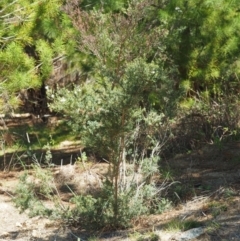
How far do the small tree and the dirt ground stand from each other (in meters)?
0.53

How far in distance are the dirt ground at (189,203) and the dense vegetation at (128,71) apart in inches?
9.8

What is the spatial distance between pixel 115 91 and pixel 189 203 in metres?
1.79

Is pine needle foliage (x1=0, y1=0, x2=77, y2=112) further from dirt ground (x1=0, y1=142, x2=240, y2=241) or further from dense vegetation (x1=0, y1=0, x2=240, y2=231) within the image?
dirt ground (x1=0, y1=142, x2=240, y2=241)

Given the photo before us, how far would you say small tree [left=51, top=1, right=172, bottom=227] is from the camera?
18.2ft

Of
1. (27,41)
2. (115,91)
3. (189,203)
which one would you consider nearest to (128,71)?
(115,91)

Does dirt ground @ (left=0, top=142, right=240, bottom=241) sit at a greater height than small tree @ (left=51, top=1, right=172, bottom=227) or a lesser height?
lesser

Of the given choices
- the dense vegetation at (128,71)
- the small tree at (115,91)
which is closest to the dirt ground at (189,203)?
the dense vegetation at (128,71)

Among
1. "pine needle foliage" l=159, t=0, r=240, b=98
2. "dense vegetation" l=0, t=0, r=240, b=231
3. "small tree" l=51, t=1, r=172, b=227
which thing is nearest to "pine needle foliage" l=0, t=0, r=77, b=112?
"dense vegetation" l=0, t=0, r=240, b=231

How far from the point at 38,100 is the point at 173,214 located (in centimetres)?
759

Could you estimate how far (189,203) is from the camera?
261 inches

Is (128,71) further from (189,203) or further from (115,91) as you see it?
(189,203)

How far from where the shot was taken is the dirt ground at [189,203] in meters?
5.79

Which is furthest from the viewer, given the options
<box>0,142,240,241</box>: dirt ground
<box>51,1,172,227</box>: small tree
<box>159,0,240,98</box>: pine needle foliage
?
<box>159,0,240,98</box>: pine needle foliage

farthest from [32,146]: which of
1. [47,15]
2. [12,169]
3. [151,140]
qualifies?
[151,140]
